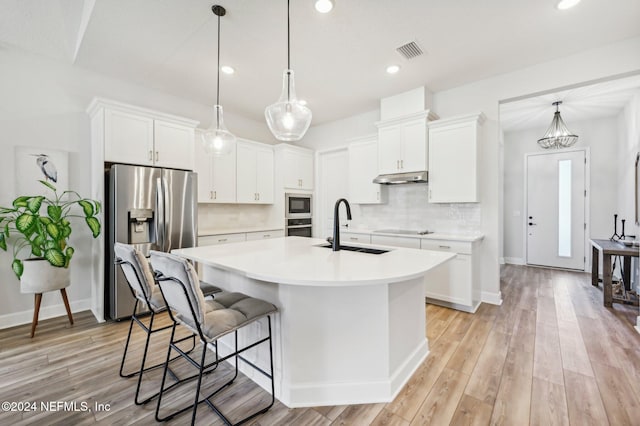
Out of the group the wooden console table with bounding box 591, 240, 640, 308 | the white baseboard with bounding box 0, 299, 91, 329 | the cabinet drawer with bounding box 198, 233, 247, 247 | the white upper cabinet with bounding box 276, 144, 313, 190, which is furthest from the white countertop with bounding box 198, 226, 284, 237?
the wooden console table with bounding box 591, 240, 640, 308

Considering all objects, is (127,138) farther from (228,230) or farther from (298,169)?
(298,169)

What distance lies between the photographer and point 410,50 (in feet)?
9.38

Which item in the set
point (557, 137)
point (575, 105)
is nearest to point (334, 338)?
point (557, 137)

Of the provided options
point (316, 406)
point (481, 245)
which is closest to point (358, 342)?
point (316, 406)

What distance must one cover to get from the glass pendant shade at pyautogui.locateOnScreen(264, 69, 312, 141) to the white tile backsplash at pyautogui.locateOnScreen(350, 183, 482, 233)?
8.55ft

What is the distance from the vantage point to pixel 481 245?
3533 mm

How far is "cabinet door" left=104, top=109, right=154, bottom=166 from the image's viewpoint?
2.97 m

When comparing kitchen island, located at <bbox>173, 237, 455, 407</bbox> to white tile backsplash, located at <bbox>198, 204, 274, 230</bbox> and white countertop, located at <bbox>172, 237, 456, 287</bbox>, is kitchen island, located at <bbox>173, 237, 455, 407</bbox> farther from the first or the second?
white tile backsplash, located at <bbox>198, 204, 274, 230</bbox>

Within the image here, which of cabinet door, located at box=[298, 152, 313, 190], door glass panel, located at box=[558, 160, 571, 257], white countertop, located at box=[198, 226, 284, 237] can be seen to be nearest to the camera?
white countertop, located at box=[198, 226, 284, 237]

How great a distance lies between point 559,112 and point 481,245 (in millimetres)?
2996

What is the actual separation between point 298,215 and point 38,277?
337cm

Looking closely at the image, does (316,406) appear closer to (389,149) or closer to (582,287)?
(389,149)

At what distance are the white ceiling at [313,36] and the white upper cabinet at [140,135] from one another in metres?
0.55

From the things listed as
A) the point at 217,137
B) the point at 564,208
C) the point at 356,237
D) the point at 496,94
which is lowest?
the point at 356,237
